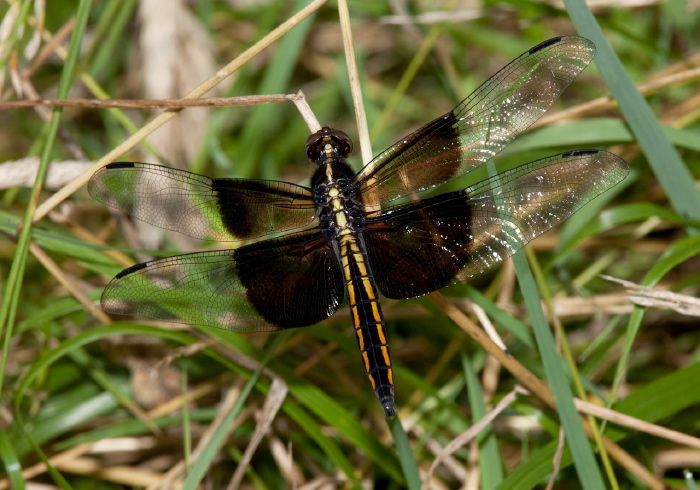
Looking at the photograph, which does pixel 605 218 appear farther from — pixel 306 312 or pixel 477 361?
pixel 306 312

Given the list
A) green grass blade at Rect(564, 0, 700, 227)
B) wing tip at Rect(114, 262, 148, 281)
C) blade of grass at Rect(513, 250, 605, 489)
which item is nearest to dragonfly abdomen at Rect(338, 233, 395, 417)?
blade of grass at Rect(513, 250, 605, 489)

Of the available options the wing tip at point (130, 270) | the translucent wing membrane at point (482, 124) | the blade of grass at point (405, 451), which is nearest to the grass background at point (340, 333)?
the blade of grass at point (405, 451)

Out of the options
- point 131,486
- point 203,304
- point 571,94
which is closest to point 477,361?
point 203,304

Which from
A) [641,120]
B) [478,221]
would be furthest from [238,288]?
[641,120]

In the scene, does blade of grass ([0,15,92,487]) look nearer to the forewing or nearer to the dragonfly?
the dragonfly

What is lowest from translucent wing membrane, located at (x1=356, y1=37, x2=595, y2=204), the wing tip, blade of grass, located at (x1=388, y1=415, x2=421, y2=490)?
blade of grass, located at (x1=388, y1=415, x2=421, y2=490)

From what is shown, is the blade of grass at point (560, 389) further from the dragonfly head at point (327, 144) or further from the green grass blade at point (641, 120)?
the dragonfly head at point (327, 144)

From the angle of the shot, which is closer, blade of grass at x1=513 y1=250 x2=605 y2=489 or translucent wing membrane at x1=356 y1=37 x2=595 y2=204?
blade of grass at x1=513 y1=250 x2=605 y2=489
